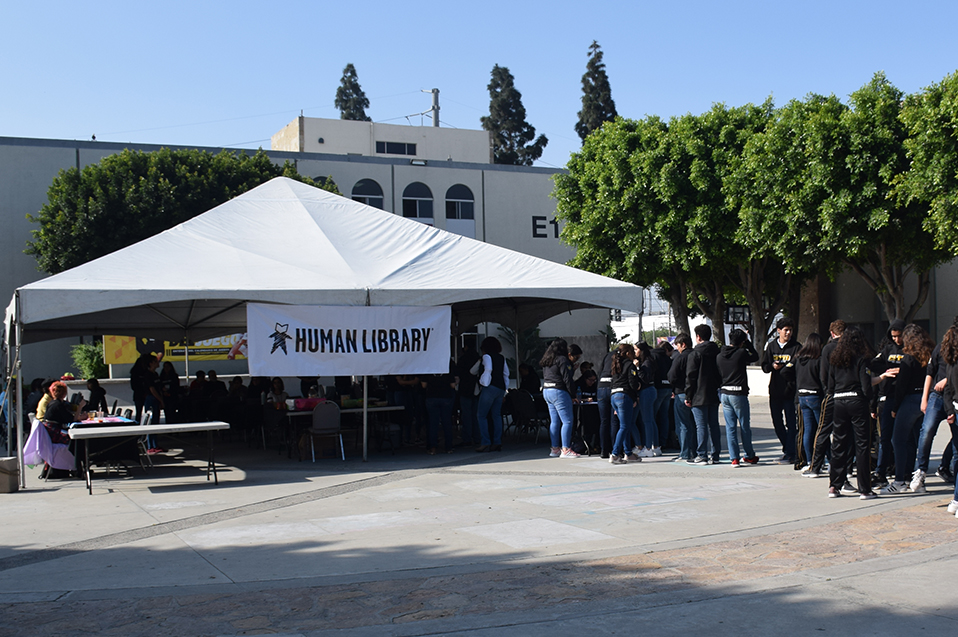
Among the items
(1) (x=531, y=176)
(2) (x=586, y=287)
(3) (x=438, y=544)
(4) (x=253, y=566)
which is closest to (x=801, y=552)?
(3) (x=438, y=544)

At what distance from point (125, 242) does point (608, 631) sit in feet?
88.3

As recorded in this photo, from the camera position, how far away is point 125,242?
28.0 metres

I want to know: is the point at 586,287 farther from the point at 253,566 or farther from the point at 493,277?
the point at 253,566

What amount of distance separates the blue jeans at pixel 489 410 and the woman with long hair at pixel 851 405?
5.67 meters

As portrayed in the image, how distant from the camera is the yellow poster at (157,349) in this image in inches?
1059

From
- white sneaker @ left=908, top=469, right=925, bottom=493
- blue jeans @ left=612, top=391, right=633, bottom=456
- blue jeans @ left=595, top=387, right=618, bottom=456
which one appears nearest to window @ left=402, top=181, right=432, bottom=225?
blue jeans @ left=595, top=387, right=618, bottom=456

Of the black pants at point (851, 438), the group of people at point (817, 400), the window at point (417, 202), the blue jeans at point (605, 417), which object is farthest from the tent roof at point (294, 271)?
the window at point (417, 202)

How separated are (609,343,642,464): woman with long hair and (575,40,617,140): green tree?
48.3 metres

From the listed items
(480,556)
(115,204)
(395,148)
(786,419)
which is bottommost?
(480,556)

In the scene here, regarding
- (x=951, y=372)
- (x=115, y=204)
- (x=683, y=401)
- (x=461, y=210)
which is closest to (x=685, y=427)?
(x=683, y=401)

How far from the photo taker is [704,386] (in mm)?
10781

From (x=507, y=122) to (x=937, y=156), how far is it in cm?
4873

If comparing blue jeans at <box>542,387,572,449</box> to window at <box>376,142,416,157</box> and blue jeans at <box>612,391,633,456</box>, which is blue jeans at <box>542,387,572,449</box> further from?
window at <box>376,142,416,157</box>

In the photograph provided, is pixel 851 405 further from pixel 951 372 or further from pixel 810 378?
pixel 810 378
